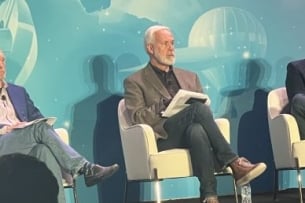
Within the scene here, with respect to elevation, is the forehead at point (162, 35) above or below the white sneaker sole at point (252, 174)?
above

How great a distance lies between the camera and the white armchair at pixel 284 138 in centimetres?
402

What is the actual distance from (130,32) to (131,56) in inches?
7.6

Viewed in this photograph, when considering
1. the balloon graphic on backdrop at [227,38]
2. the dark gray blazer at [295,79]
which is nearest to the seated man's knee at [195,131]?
the dark gray blazer at [295,79]

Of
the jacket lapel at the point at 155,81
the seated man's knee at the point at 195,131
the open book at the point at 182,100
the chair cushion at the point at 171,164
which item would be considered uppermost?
the jacket lapel at the point at 155,81

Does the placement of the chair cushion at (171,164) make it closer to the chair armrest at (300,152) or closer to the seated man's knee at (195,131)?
the seated man's knee at (195,131)

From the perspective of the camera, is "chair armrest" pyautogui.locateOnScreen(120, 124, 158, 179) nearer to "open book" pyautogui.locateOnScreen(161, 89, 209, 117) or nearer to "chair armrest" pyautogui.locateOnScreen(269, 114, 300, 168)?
"open book" pyautogui.locateOnScreen(161, 89, 209, 117)

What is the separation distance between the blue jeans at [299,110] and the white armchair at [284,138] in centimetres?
4

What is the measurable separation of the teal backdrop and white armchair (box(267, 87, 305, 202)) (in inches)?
19.4

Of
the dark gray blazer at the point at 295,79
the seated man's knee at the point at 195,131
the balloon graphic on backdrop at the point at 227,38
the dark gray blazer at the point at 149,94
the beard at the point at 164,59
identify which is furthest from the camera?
the balloon graphic on backdrop at the point at 227,38

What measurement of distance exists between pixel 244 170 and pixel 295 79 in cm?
121

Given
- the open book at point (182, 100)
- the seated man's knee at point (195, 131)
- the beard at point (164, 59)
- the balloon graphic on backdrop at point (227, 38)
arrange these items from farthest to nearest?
the balloon graphic on backdrop at point (227, 38) → the beard at point (164, 59) → the open book at point (182, 100) → the seated man's knee at point (195, 131)

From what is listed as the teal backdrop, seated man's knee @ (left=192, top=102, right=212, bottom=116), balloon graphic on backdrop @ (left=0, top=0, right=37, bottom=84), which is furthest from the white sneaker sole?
balloon graphic on backdrop @ (left=0, top=0, right=37, bottom=84)

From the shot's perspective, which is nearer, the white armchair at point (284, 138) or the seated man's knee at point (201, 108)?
the seated man's knee at point (201, 108)

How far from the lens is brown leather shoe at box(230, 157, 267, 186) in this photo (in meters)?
3.51
